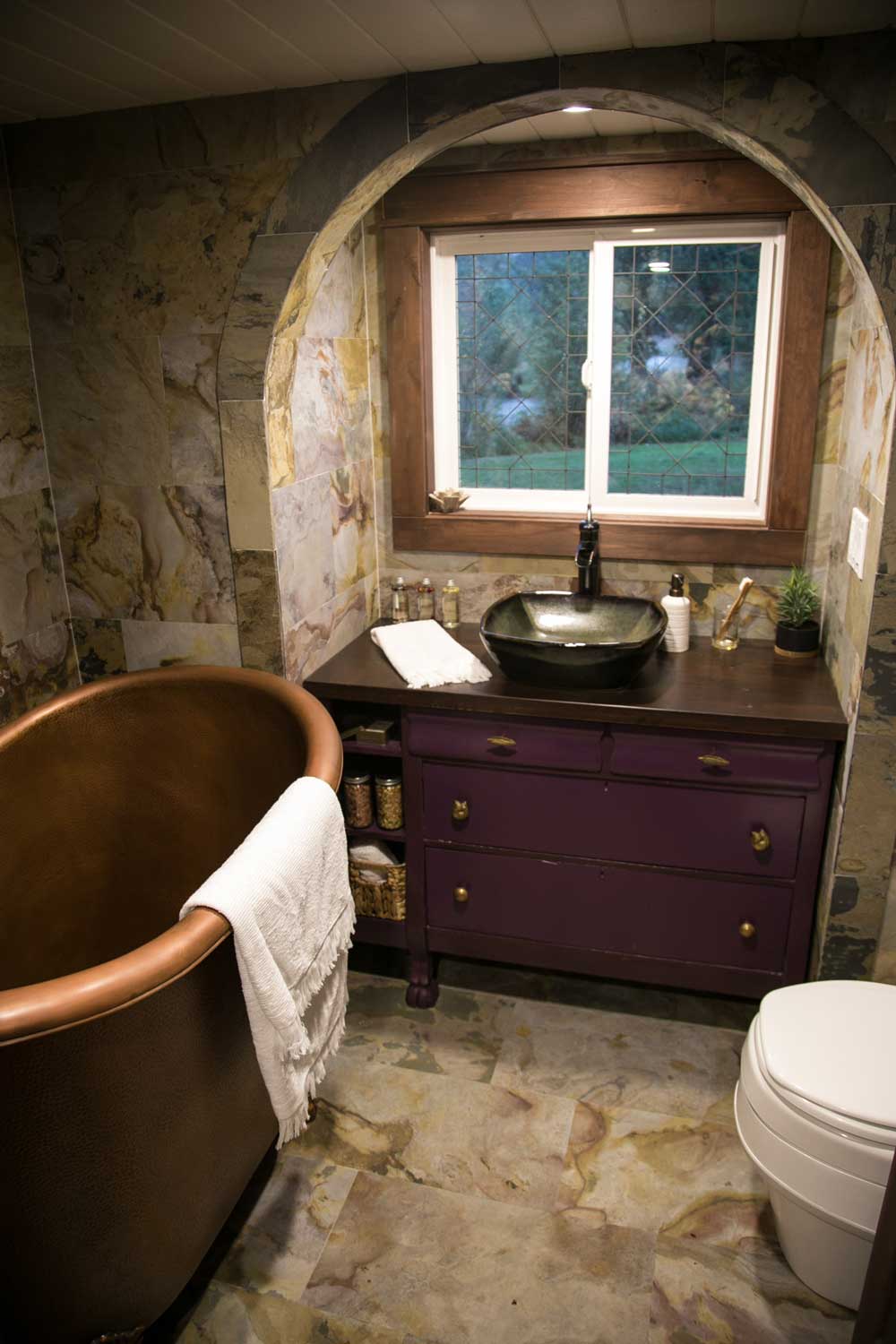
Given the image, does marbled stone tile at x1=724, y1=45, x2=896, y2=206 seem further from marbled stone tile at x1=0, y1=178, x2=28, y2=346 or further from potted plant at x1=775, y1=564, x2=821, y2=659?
marbled stone tile at x1=0, y1=178, x2=28, y2=346

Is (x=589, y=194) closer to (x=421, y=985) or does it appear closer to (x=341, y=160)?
(x=341, y=160)

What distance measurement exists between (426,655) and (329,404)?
733mm

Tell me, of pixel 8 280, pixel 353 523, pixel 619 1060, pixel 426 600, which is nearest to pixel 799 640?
pixel 426 600

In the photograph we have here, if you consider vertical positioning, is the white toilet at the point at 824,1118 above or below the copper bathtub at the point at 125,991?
below

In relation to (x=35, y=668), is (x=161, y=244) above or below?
above

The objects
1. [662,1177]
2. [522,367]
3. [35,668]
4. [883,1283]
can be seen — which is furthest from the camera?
[522,367]

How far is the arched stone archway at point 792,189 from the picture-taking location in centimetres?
178

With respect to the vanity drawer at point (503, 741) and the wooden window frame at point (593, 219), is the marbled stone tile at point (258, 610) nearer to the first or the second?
the vanity drawer at point (503, 741)

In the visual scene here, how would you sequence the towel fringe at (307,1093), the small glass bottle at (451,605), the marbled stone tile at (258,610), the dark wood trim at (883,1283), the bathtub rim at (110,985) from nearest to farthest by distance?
the bathtub rim at (110,985) → the dark wood trim at (883,1283) → the towel fringe at (307,1093) → the marbled stone tile at (258,610) → the small glass bottle at (451,605)

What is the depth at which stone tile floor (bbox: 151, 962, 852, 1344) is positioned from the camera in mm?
1781

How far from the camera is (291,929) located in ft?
5.00

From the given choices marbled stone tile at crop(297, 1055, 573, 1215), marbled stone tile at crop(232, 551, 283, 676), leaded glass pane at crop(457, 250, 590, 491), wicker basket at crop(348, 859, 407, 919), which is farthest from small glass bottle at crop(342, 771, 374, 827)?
leaded glass pane at crop(457, 250, 590, 491)

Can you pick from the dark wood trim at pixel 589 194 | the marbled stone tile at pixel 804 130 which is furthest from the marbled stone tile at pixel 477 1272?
the dark wood trim at pixel 589 194

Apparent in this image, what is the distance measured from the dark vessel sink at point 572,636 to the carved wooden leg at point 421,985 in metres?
0.87
